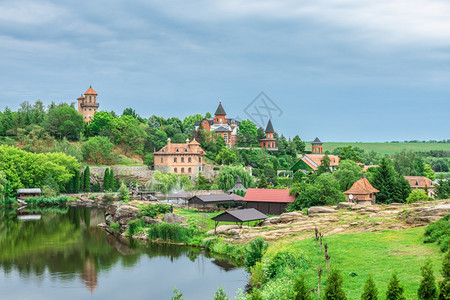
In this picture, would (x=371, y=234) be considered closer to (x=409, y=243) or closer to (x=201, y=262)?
(x=409, y=243)

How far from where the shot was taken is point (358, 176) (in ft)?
207

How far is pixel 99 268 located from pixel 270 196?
878 inches

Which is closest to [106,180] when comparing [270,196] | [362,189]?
[270,196]

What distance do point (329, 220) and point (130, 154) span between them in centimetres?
5543

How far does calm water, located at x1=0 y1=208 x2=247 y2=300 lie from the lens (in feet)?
86.6

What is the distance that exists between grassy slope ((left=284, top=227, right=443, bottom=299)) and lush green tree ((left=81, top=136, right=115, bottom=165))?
5351cm

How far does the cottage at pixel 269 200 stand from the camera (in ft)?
159

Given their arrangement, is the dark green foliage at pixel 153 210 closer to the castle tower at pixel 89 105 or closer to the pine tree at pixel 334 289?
the pine tree at pixel 334 289

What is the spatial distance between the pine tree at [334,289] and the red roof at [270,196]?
30.4 metres

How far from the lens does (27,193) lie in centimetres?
6575

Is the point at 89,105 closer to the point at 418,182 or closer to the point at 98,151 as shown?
the point at 98,151

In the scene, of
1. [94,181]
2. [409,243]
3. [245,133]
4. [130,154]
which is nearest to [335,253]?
[409,243]

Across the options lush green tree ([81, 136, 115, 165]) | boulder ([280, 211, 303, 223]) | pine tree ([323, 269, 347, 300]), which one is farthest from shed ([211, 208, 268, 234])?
lush green tree ([81, 136, 115, 165])

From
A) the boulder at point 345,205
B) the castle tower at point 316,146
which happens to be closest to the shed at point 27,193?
the boulder at point 345,205
